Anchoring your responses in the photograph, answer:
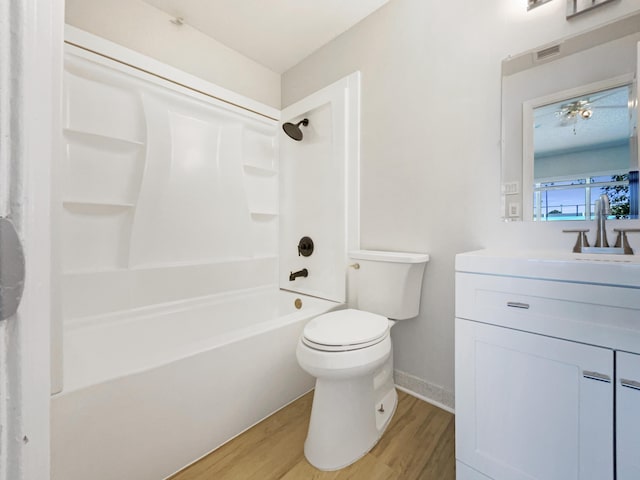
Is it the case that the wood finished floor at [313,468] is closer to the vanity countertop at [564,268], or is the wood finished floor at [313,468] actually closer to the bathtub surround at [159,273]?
the bathtub surround at [159,273]

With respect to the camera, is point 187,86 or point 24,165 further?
point 187,86

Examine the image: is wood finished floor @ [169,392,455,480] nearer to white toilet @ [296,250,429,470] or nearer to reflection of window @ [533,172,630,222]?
white toilet @ [296,250,429,470]

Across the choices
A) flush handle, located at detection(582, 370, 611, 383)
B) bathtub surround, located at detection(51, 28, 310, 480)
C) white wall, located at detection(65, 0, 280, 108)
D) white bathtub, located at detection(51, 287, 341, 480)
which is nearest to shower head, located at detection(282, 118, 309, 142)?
bathtub surround, located at detection(51, 28, 310, 480)

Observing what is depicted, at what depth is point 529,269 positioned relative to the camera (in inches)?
34.9

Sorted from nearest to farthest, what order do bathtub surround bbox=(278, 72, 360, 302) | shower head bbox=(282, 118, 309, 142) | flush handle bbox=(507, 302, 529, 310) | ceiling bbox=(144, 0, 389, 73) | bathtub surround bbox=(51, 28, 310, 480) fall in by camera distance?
flush handle bbox=(507, 302, 529, 310)
bathtub surround bbox=(51, 28, 310, 480)
ceiling bbox=(144, 0, 389, 73)
bathtub surround bbox=(278, 72, 360, 302)
shower head bbox=(282, 118, 309, 142)

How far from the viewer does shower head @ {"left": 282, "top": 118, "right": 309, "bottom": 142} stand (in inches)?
79.9

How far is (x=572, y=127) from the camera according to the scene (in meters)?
1.19

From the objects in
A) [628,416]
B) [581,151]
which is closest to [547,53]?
[581,151]

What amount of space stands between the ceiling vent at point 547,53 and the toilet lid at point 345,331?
1373 millimetres

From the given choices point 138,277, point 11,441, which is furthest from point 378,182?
point 11,441

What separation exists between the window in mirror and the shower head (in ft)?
4.60

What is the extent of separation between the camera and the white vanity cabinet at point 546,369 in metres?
0.75

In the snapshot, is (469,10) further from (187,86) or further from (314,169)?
(187,86)

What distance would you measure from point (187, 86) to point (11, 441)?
6.50 ft
